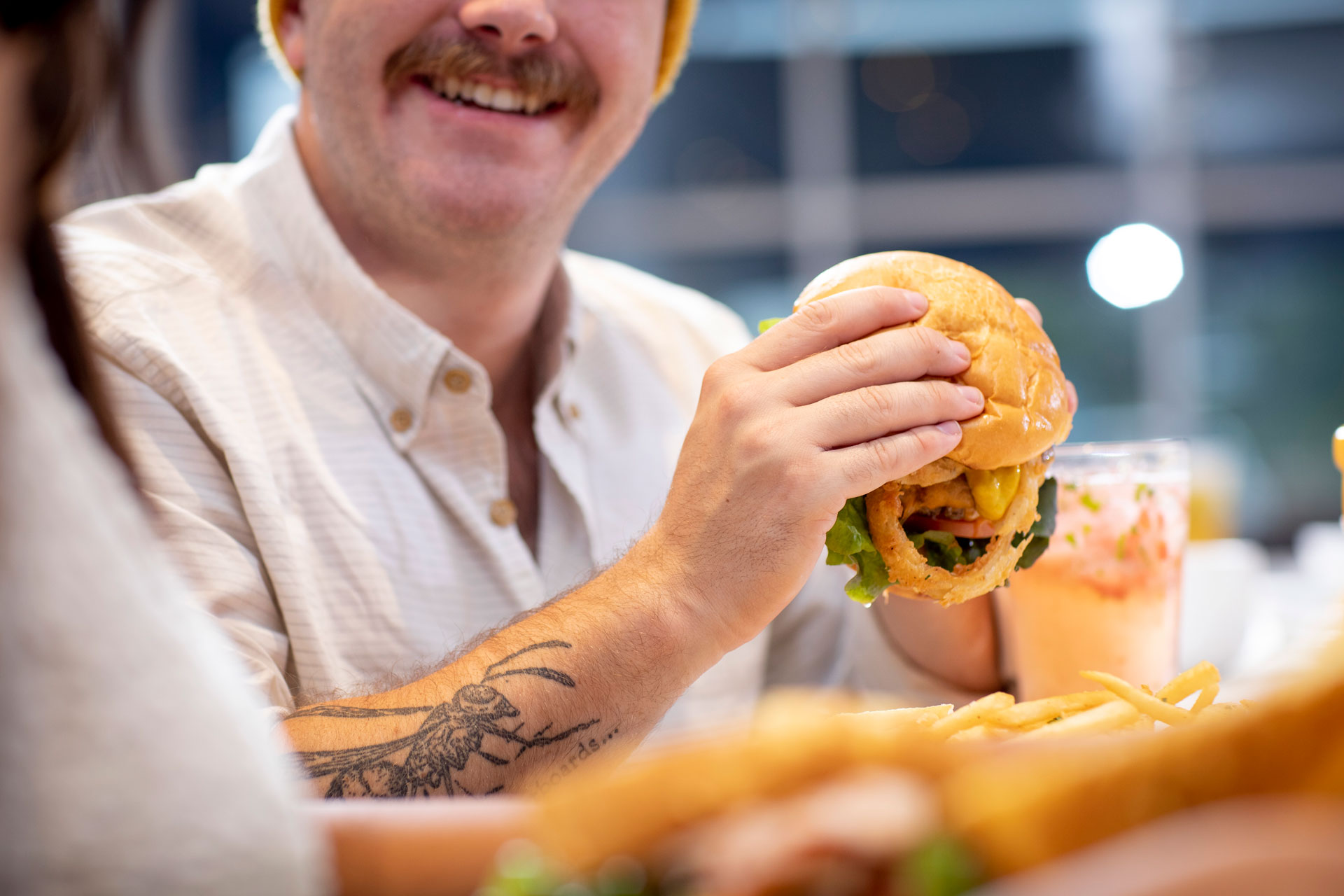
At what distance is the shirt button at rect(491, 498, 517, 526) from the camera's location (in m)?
1.81

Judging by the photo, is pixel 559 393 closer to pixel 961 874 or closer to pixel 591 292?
pixel 591 292

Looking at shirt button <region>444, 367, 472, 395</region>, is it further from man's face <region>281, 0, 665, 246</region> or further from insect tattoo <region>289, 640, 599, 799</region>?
insect tattoo <region>289, 640, 599, 799</region>

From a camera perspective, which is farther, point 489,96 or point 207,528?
point 489,96

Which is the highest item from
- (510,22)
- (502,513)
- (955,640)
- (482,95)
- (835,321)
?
(510,22)

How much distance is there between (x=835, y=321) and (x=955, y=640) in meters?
0.69

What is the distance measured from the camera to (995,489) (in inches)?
49.3

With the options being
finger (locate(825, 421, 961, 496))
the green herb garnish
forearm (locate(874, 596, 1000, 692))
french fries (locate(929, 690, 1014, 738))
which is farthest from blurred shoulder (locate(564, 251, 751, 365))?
the green herb garnish

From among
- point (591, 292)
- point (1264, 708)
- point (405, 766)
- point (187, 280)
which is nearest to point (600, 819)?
point (1264, 708)

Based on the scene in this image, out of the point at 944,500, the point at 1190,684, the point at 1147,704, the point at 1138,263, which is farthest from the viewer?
the point at 1138,263

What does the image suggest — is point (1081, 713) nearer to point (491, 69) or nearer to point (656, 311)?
point (491, 69)

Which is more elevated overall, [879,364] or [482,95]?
[482,95]

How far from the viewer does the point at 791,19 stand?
24.6 feet

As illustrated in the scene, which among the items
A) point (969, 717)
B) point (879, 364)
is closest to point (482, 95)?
point (879, 364)

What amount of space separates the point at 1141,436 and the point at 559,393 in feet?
21.1
